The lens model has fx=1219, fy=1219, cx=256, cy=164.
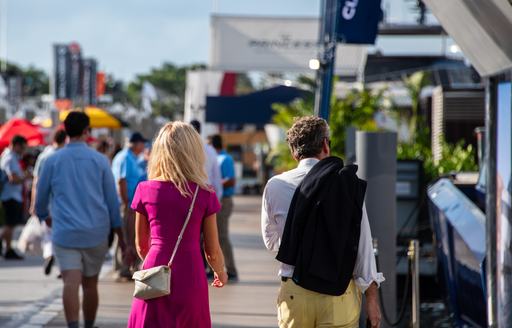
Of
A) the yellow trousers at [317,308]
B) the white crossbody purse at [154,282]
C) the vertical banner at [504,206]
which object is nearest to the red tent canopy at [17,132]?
the vertical banner at [504,206]

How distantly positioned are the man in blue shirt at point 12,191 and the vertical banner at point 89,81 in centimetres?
1961

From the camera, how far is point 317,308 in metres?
5.90

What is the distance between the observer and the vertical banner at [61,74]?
1474 inches

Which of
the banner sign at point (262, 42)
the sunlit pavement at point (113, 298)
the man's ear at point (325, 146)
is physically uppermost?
the banner sign at point (262, 42)

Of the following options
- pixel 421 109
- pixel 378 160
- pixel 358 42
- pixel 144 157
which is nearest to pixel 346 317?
pixel 378 160

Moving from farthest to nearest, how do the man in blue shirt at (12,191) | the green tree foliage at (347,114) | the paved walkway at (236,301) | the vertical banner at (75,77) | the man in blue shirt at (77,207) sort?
the vertical banner at (75,77) → the green tree foliage at (347,114) → the man in blue shirt at (12,191) → the paved walkway at (236,301) → the man in blue shirt at (77,207)

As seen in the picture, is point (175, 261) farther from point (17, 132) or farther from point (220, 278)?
point (17, 132)

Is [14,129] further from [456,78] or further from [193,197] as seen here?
[193,197]

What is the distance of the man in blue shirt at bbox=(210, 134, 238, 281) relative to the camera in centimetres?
1472

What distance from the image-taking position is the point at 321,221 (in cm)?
591

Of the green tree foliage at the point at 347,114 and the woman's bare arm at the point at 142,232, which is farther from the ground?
the green tree foliage at the point at 347,114

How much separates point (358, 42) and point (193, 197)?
19.5ft

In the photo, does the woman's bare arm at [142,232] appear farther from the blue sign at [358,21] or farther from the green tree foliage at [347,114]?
the green tree foliage at [347,114]

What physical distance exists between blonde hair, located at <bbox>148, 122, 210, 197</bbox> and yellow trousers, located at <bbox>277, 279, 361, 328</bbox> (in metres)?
0.74
